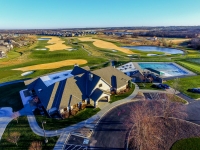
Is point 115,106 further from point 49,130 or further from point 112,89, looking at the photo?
point 49,130

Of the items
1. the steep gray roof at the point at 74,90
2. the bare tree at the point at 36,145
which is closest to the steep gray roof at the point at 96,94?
the steep gray roof at the point at 74,90

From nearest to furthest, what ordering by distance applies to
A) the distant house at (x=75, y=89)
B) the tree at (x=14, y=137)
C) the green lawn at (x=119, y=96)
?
the tree at (x=14, y=137) < the distant house at (x=75, y=89) < the green lawn at (x=119, y=96)

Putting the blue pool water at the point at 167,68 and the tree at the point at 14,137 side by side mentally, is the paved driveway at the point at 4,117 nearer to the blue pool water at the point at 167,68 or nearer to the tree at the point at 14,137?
the tree at the point at 14,137

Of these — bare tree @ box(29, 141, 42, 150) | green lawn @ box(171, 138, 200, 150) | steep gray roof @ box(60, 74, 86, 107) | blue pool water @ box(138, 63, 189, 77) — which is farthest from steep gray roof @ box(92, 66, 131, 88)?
blue pool water @ box(138, 63, 189, 77)

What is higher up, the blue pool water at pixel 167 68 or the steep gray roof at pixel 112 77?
the steep gray roof at pixel 112 77

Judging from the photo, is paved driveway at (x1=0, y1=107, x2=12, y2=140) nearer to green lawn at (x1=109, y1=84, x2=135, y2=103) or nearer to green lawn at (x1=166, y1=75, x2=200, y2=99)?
green lawn at (x1=109, y1=84, x2=135, y2=103)

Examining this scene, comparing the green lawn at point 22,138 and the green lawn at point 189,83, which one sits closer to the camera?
the green lawn at point 22,138

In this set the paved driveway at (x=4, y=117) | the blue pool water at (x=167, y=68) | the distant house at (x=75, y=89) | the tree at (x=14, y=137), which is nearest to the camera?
the tree at (x=14, y=137)

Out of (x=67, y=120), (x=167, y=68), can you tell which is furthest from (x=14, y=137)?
(x=167, y=68)
